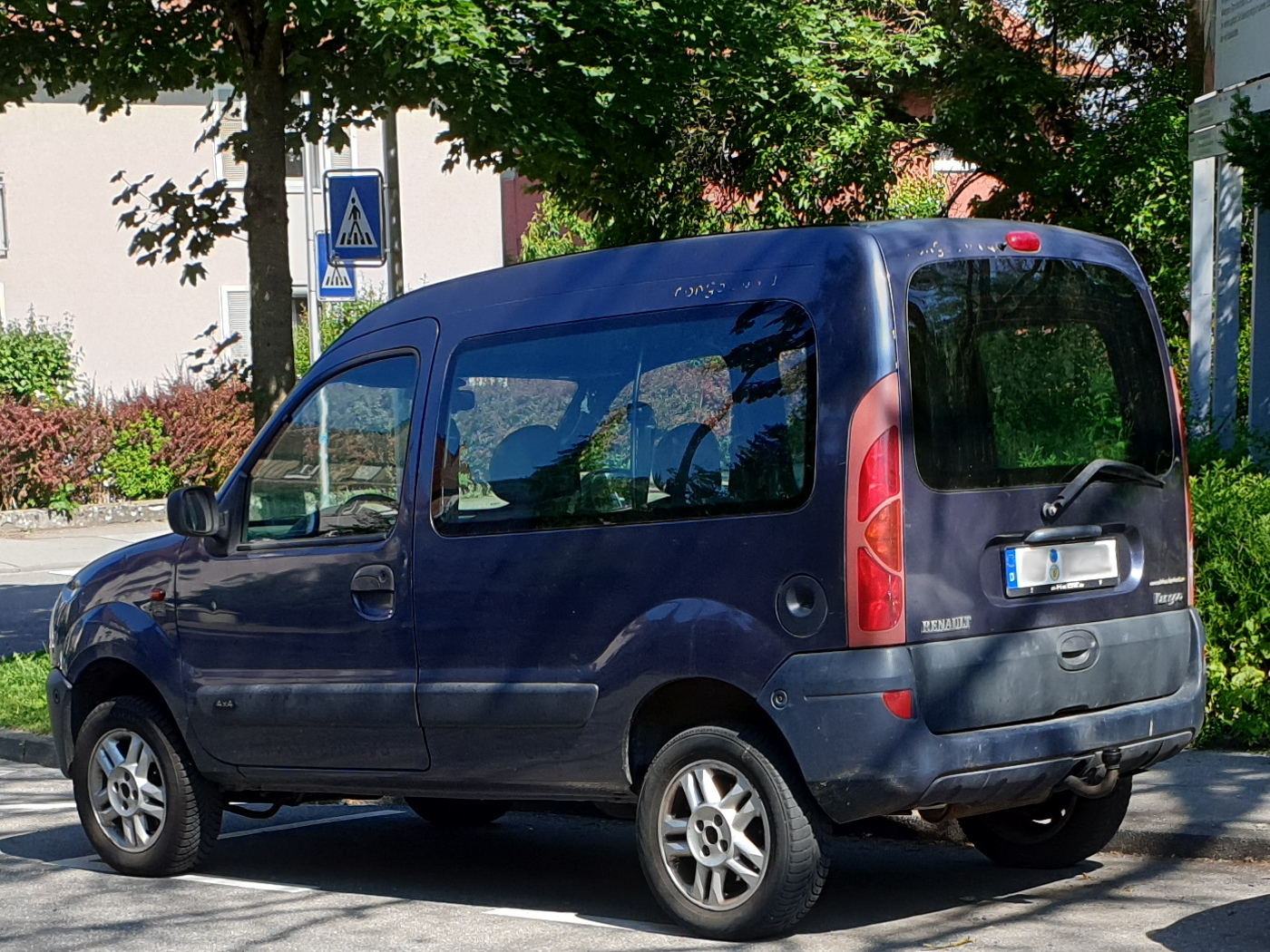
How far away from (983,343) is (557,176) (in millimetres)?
6945

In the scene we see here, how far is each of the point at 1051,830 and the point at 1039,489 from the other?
1.57 meters

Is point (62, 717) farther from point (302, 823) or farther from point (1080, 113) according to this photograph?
point (1080, 113)

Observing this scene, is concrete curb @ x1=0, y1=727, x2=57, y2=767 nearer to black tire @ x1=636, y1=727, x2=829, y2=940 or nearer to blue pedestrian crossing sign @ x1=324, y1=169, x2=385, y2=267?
blue pedestrian crossing sign @ x1=324, y1=169, x2=385, y2=267

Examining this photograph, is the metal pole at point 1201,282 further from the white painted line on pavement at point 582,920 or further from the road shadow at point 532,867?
the white painted line on pavement at point 582,920

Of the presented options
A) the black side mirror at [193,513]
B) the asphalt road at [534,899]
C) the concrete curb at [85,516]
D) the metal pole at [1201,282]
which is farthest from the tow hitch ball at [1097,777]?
the concrete curb at [85,516]

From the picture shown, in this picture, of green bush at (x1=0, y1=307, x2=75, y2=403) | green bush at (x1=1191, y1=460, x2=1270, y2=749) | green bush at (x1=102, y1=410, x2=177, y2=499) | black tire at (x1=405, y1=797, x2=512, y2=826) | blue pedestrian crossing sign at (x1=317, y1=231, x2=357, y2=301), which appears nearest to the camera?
black tire at (x1=405, y1=797, x2=512, y2=826)

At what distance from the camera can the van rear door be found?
5.34 meters

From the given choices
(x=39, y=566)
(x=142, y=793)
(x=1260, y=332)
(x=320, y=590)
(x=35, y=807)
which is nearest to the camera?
(x=320, y=590)

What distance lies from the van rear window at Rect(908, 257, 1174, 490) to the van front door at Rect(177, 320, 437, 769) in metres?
1.87

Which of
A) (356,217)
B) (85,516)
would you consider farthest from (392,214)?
(85,516)

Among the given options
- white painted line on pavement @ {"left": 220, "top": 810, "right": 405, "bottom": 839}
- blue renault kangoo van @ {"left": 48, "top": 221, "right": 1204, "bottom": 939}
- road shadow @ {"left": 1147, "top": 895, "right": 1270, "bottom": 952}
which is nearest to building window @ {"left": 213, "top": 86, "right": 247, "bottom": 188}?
white painted line on pavement @ {"left": 220, "top": 810, "right": 405, "bottom": 839}

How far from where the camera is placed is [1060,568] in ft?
18.5

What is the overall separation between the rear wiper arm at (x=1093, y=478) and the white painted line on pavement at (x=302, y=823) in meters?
4.15

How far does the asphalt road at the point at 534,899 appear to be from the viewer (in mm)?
5715
